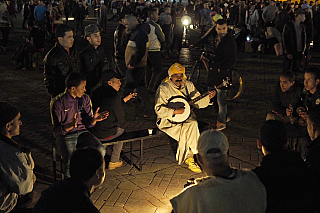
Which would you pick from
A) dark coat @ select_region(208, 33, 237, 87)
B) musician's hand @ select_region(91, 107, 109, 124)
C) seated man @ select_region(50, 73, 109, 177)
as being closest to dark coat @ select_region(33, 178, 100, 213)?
→ seated man @ select_region(50, 73, 109, 177)

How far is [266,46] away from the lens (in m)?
17.5

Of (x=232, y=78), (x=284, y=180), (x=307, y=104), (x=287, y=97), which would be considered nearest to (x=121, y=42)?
(x=232, y=78)

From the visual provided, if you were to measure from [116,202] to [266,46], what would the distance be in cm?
1350

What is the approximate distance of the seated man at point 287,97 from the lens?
6150 millimetres

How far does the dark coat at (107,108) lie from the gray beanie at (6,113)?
1.69 m

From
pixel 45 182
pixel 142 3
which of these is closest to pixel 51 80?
pixel 45 182

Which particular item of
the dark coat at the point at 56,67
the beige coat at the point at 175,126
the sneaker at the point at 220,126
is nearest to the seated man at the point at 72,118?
the dark coat at the point at 56,67

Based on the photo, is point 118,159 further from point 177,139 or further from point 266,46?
point 266,46

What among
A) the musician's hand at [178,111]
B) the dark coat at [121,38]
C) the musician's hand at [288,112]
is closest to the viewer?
the musician's hand at [288,112]

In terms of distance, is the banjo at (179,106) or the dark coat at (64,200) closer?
the dark coat at (64,200)

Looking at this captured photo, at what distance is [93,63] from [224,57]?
8.15 ft

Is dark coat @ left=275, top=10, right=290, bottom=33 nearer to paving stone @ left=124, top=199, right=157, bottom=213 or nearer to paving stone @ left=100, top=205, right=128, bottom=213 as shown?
paving stone @ left=124, top=199, right=157, bottom=213

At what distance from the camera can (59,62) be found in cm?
617

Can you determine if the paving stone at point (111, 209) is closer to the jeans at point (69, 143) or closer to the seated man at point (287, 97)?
the jeans at point (69, 143)
